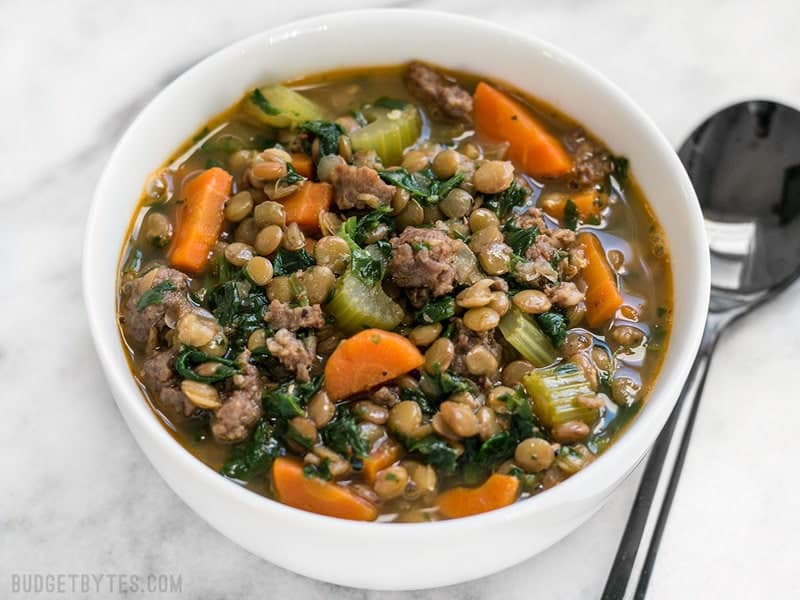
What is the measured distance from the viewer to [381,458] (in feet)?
12.5

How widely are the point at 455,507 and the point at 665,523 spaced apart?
117 cm

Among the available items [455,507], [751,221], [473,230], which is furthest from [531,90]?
[455,507]

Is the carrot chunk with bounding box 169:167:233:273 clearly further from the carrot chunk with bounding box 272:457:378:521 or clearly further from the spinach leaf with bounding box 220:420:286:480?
the carrot chunk with bounding box 272:457:378:521

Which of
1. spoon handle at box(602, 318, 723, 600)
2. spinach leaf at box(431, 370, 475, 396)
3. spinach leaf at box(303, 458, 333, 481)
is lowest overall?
spoon handle at box(602, 318, 723, 600)

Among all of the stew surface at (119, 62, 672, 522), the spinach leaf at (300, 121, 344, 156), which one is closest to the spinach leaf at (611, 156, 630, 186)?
the stew surface at (119, 62, 672, 522)

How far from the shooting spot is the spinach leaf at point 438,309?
158 inches

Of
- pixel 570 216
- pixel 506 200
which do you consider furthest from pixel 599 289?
pixel 506 200

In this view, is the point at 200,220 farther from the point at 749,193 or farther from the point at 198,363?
the point at 749,193

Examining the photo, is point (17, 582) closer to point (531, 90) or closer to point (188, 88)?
point (188, 88)

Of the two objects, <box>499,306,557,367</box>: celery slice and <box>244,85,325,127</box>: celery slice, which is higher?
<box>244,85,325,127</box>: celery slice

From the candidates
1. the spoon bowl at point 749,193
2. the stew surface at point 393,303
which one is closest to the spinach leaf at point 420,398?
the stew surface at point 393,303

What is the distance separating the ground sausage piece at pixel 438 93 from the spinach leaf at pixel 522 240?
2.60ft

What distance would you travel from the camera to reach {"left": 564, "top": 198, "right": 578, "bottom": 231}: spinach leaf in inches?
178

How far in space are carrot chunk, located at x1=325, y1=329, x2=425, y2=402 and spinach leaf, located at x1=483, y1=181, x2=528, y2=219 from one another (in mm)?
824
